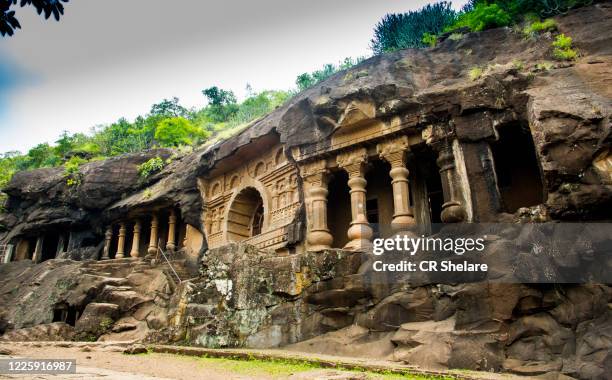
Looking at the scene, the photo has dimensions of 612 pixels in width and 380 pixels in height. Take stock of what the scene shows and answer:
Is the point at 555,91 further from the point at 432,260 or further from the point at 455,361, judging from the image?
the point at 455,361

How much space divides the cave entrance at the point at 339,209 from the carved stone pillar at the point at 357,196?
2004mm

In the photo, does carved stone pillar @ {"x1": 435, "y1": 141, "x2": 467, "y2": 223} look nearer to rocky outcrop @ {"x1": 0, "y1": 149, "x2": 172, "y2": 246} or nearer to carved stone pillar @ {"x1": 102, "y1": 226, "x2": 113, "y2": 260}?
rocky outcrop @ {"x1": 0, "y1": 149, "x2": 172, "y2": 246}

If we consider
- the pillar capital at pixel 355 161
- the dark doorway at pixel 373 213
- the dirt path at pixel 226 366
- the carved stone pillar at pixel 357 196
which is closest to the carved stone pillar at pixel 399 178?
the pillar capital at pixel 355 161

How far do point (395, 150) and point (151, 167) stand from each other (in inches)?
553

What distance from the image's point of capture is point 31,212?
2380 centimetres

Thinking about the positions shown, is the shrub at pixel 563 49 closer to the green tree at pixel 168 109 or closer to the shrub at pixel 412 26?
the shrub at pixel 412 26

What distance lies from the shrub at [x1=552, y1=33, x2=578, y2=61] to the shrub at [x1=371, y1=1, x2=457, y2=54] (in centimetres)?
895

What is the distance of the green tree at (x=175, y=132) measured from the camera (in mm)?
30328

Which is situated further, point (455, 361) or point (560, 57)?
point (560, 57)

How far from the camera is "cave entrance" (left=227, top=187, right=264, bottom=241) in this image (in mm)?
17562

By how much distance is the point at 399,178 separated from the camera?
11648 millimetres

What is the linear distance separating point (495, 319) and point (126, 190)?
1938 centimetres

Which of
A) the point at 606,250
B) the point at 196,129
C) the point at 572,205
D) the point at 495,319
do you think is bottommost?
the point at 495,319

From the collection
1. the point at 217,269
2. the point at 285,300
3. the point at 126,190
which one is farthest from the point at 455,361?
the point at 126,190
